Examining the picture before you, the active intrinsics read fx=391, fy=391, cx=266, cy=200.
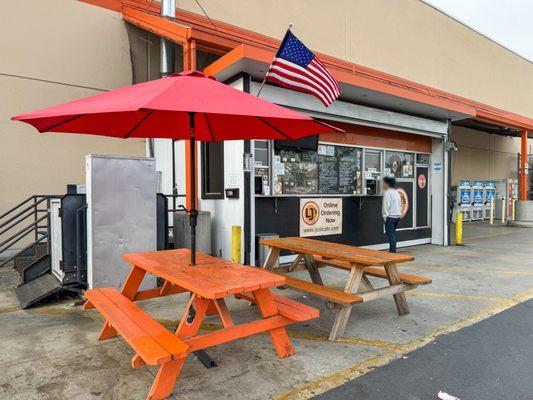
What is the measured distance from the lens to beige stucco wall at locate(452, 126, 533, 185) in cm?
1767

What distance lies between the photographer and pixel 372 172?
9023 millimetres

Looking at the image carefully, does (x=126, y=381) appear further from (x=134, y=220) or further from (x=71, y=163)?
(x=71, y=163)

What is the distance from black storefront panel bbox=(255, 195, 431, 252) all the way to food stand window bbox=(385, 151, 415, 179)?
541 mm

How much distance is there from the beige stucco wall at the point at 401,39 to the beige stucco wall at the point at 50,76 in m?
2.17

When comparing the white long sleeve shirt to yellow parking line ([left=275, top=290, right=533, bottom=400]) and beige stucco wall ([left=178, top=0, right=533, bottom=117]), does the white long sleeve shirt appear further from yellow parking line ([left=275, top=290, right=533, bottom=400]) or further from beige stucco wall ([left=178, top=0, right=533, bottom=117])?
beige stucco wall ([left=178, top=0, right=533, bottom=117])

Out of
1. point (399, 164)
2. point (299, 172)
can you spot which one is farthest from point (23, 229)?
point (399, 164)

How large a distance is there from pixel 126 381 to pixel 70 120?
84.9 inches

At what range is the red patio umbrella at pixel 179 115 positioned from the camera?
2.56 m

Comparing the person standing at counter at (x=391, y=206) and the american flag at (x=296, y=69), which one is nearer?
the american flag at (x=296, y=69)

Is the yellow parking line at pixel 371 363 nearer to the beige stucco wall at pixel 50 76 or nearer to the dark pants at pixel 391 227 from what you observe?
the dark pants at pixel 391 227

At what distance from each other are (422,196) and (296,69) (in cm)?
672

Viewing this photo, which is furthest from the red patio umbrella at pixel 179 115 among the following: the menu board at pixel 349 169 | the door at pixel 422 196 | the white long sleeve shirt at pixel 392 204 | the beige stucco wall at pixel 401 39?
the door at pixel 422 196

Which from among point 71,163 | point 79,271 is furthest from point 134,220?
point 71,163

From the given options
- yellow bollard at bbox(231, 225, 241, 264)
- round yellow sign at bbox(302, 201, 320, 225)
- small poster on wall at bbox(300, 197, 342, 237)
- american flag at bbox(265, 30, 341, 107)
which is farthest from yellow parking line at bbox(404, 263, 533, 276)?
american flag at bbox(265, 30, 341, 107)
